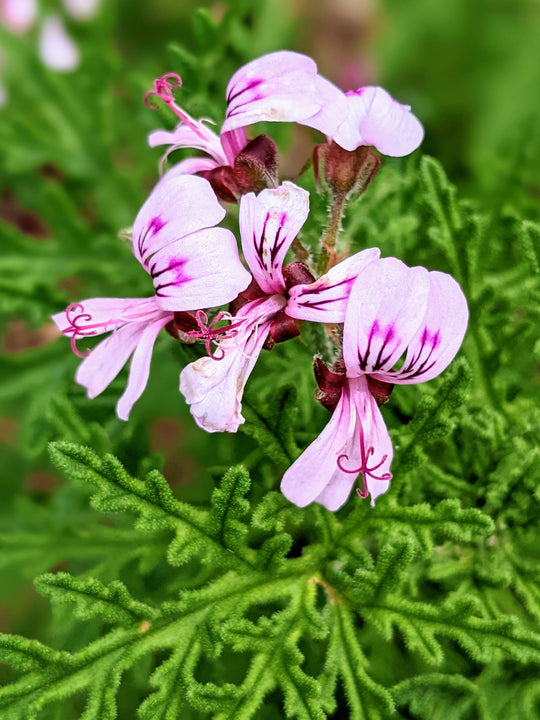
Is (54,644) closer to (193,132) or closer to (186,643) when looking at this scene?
(186,643)

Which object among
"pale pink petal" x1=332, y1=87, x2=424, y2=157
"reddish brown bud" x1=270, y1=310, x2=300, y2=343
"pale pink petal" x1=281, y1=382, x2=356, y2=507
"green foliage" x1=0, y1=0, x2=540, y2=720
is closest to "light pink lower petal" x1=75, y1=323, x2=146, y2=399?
"green foliage" x1=0, y1=0, x2=540, y2=720

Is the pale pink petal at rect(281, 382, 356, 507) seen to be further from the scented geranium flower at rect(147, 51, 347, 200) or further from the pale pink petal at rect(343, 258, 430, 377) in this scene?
the scented geranium flower at rect(147, 51, 347, 200)

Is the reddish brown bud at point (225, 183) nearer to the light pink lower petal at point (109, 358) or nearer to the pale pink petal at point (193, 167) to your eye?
the pale pink petal at point (193, 167)

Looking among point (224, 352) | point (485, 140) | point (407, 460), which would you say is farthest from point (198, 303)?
point (485, 140)

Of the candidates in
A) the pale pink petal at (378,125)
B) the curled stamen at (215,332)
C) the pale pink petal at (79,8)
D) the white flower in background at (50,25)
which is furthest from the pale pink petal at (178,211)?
the pale pink petal at (79,8)

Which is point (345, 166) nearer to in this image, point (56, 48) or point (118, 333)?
point (118, 333)
